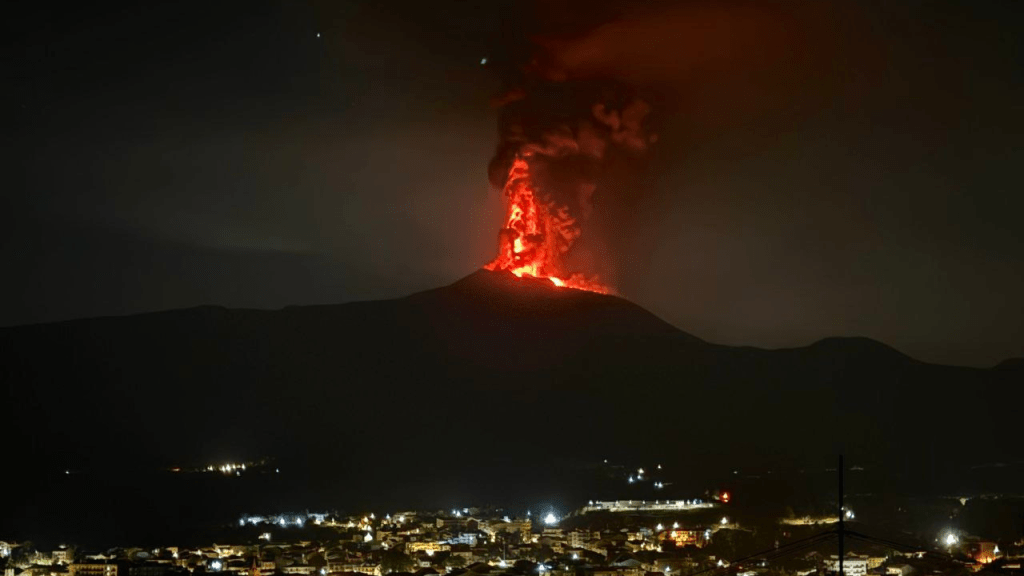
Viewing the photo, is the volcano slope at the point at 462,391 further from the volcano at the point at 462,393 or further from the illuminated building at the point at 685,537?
the illuminated building at the point at 685,537

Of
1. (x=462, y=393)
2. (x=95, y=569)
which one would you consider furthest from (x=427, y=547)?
(x=462, y=393)

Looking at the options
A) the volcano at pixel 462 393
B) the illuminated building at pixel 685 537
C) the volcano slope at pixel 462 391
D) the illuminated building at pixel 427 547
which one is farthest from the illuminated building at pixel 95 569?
the volcano slope at pixel 462 391

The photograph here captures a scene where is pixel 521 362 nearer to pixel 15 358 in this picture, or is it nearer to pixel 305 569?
pixel 15 358

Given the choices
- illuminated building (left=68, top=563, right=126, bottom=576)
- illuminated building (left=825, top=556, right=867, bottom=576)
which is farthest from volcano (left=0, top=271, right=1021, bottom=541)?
illuminated building (left=825, top=556, right=867, bottom=576)

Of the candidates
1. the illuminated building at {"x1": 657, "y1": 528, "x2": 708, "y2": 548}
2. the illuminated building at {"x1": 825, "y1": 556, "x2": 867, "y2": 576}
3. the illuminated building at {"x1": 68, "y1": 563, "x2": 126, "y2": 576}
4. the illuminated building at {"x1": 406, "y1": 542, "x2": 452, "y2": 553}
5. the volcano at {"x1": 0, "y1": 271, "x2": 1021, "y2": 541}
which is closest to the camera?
the illuminated building at {"x1": 825, "y1": 556, "x2": 867, "y2": 576}

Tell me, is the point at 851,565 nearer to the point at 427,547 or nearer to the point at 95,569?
the point at 427,547

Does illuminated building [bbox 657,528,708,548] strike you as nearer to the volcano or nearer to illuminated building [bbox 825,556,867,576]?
illuminated building [bbox 825,556,867,576]
